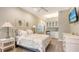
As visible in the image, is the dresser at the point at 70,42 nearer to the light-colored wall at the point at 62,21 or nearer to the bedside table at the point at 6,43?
the light-colored wall at the point at 62,21

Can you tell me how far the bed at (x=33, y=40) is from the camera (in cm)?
180

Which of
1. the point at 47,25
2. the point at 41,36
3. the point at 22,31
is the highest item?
the point at 47,25

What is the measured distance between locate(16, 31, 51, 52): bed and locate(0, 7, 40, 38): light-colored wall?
215mm

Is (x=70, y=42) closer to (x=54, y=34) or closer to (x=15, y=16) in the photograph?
(x=54, y=34)

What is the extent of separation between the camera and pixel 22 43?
184 cm

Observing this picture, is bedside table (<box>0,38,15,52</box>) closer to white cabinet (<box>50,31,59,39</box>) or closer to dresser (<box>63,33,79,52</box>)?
white cabinet (<box>50,31,59,39</box>)

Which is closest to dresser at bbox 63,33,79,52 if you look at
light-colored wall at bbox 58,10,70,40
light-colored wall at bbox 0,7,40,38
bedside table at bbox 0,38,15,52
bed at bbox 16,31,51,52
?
light-colored wall at bbox 58,10,70,40

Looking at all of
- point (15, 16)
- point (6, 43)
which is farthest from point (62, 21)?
point (6, 43)

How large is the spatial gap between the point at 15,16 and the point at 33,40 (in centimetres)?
63

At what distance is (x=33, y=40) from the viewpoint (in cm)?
184

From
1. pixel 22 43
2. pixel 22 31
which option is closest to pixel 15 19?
pixel 22 31

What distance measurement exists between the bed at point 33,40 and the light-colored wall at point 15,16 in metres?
0.22
